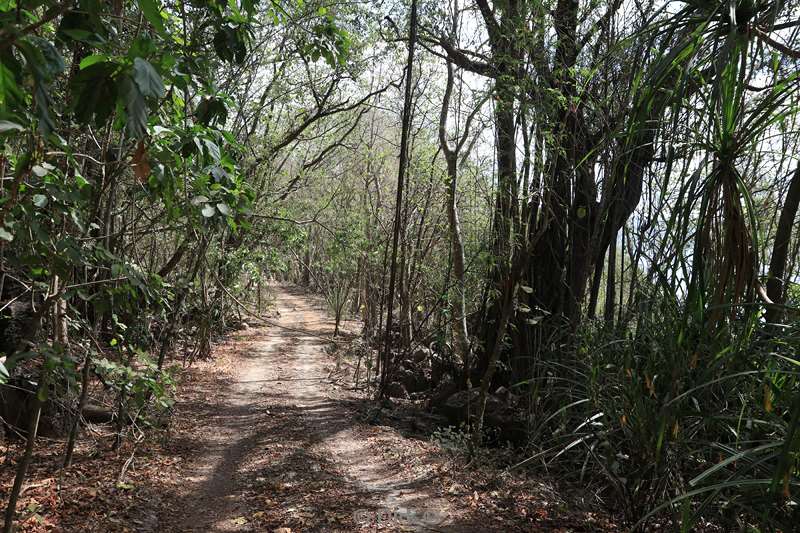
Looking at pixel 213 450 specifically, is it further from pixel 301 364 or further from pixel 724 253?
pixel 301 364

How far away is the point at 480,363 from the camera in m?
8.09

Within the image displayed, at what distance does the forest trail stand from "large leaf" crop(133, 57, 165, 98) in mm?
3625

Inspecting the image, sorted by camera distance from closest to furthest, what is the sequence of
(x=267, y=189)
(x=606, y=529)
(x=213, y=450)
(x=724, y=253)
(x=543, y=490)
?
(x=724, y=253) < (x=606, y=529) < (x=543, y=490) < (x=213, y=450) < (x=267, y=189)

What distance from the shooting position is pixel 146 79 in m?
1.19

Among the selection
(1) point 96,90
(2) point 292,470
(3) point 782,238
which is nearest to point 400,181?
(2) point 292,470

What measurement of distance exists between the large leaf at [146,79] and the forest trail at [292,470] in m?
3.62

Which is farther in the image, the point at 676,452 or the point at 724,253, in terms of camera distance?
the point at 676,452

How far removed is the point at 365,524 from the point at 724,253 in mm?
3126

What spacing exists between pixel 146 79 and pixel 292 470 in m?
4.83

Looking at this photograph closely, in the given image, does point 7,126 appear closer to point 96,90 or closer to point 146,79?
point 96,90

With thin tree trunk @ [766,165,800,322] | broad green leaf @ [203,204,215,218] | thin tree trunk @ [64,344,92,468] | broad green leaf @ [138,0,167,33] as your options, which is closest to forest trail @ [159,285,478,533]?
thin tree trunk @ [64,344,92,468]

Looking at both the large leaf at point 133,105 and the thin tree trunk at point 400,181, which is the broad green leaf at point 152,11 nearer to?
the large leaf at point 133,105

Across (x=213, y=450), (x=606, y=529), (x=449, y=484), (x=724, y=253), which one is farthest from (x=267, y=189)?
(x=724, y=253)

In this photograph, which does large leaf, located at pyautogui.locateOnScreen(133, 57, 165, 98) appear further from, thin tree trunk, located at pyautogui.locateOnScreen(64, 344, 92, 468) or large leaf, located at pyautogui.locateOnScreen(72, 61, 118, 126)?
thin tree trunk, located at pyautogui.locateOnScreen(64, 344, 92, 468)
